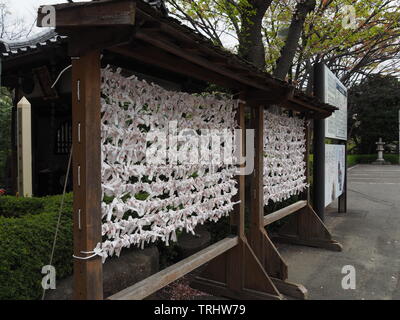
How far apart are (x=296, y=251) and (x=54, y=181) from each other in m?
5.93

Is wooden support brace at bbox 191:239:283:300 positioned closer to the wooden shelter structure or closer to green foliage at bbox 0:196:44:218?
the wooden shelter structure

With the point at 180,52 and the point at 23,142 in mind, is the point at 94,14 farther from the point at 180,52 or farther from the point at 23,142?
the point at 23,142

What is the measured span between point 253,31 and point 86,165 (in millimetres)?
5983

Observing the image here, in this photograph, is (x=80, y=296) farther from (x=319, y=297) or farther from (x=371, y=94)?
(x=371, y=94)

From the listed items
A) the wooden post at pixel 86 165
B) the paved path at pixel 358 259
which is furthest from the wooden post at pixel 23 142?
the paved path at pixel 358 259

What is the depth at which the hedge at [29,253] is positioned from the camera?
2.49 metres

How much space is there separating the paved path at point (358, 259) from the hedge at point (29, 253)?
9.01ft

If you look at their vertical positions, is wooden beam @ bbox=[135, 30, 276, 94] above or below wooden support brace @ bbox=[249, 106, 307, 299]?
above

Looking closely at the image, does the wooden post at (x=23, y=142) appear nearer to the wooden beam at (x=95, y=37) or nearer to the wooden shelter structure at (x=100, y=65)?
the wooden shelter structure at (x=100, y=65)

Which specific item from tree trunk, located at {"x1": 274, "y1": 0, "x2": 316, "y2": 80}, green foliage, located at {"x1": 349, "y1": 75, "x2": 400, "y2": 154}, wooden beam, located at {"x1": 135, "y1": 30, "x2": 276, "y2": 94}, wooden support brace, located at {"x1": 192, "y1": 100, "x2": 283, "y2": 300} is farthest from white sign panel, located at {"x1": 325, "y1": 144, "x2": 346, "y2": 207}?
green foliage, located at {"x1": 349, "y1": 75, "x2": 400, "y2": 154}

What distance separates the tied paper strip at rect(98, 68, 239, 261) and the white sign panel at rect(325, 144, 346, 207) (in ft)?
10.9

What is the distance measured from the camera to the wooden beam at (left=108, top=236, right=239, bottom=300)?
7.40 feet

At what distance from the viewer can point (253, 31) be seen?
22.9ft
